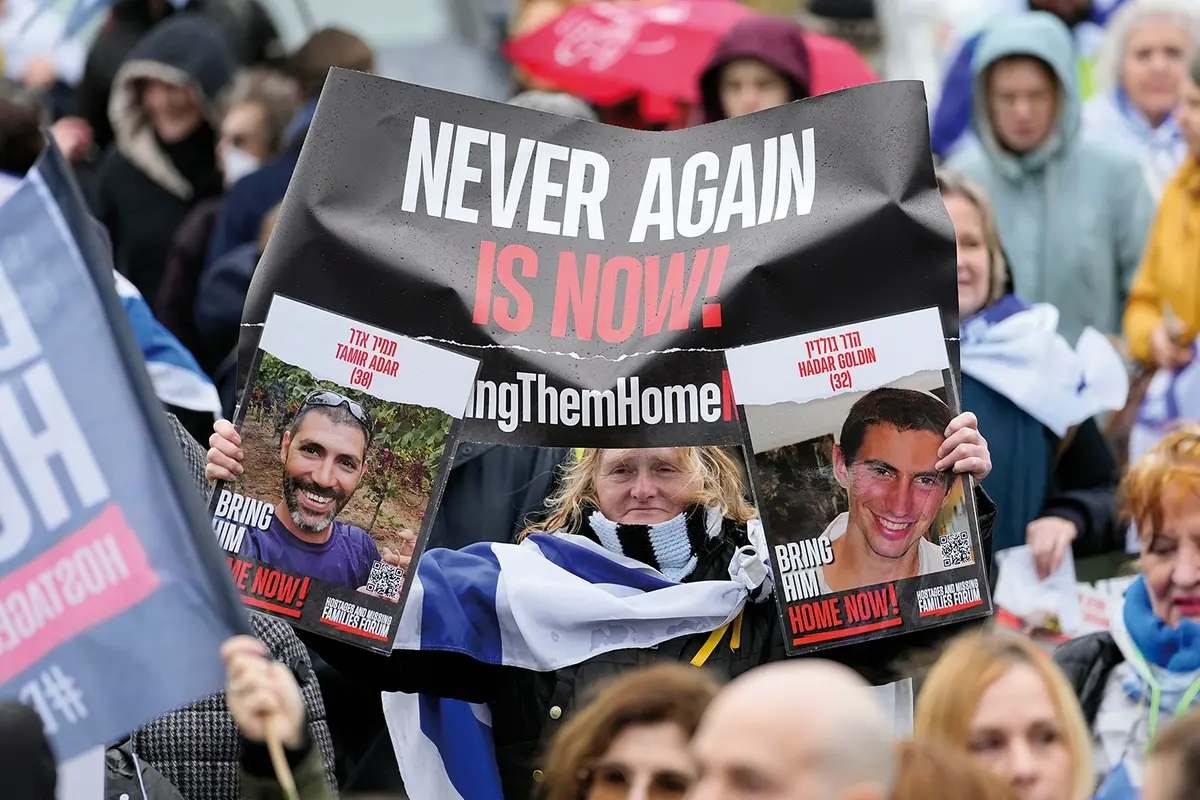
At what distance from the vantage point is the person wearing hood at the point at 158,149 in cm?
894

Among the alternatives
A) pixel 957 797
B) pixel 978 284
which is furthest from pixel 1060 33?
pixel 957 797

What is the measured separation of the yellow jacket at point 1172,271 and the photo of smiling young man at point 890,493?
276 centimetres

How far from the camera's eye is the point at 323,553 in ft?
14.7

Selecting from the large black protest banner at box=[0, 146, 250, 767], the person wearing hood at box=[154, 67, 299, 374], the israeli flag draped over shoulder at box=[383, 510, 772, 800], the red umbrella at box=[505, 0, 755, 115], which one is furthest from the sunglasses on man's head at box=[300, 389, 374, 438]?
the red umbrella at box=[505, 0, 755, 115]

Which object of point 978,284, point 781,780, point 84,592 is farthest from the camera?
point 978,284

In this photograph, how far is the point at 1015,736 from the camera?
4.28 meters

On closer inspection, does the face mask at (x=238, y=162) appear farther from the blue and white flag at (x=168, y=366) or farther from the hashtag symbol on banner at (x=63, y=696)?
the hashtag symbol on banner at (x=63, y=696)

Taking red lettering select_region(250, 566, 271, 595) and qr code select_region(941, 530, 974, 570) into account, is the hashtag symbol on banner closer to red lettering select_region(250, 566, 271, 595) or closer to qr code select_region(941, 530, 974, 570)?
red lettering select_region(250, 566, 271, 595)

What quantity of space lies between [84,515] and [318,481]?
0.74 metres

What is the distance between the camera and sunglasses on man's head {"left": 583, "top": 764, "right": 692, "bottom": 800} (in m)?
3.99

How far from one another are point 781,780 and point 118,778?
1629 millimetres

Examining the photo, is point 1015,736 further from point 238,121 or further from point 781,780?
point 238,121

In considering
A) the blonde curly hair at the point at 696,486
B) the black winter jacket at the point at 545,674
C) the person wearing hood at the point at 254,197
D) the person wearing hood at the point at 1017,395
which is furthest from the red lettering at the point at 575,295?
the person wearing hood at the point at 254,197

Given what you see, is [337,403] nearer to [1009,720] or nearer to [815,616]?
[815,616]
